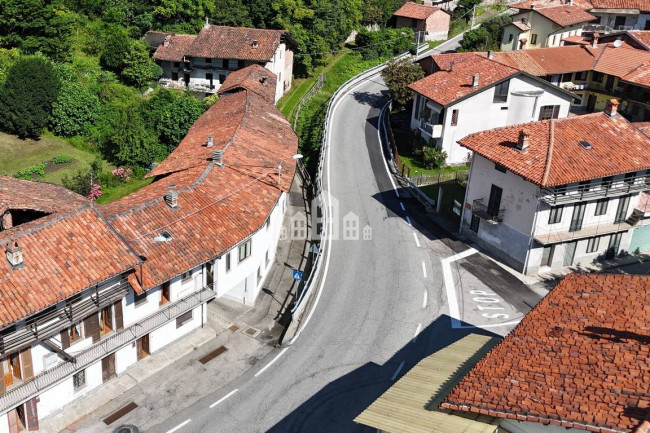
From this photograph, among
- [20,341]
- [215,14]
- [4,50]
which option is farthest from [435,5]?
[20,341]

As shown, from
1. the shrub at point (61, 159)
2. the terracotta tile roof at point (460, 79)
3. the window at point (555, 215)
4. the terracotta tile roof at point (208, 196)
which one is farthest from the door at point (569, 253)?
the shrub at point (61, 159)

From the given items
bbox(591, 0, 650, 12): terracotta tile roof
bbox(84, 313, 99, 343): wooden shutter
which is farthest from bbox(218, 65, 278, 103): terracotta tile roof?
bbox(591, 0, 650, 12): terracotta tile roof

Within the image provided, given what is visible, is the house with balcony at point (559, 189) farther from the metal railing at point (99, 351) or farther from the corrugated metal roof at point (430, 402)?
the metal railing at point (99, 351)

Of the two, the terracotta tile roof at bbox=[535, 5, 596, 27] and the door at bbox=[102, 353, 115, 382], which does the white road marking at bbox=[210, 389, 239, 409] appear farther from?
the terracotta tile roof at bbox=[535, 5, 596, 27]

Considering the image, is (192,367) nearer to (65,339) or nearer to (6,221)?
(65,339)

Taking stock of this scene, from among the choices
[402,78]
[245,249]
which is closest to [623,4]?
[402,78]

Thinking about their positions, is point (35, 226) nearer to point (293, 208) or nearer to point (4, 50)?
point (293, 208)

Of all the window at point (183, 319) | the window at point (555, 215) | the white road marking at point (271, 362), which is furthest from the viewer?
the window at point (555, 215)
